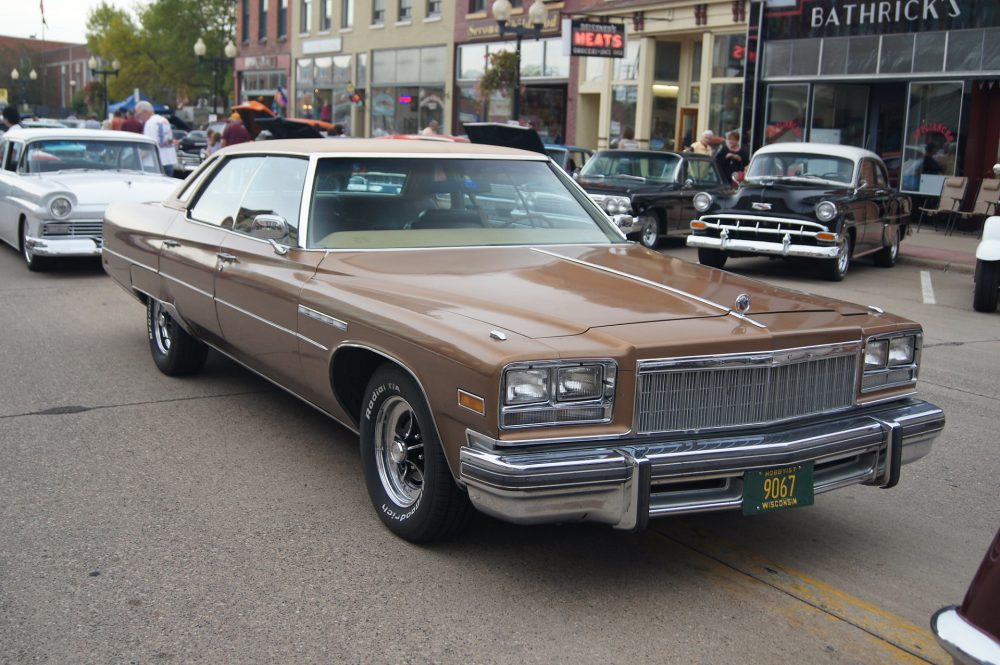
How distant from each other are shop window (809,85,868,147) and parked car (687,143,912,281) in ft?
24.9

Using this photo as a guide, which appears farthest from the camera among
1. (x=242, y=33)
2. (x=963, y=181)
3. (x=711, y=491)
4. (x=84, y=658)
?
(x=242, y=33)

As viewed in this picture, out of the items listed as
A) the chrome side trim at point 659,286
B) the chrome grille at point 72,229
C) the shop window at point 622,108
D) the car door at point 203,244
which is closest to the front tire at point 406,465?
the chrome side trim at point 659,286

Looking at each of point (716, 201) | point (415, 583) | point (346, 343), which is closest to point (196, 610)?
point (415, 583)

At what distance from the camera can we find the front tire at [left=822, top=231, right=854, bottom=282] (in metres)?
Answer: 12.8

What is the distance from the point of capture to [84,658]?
3268 millimetres

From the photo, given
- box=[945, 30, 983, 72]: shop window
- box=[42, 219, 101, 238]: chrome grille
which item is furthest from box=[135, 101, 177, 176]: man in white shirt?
A: box=[945, 30, 983, 72]: shop window

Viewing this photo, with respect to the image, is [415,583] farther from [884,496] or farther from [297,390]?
[884,496]

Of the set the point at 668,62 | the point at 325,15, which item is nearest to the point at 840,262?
the point at 668,62

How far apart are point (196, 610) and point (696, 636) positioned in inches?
67.9

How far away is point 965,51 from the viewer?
18.7 m

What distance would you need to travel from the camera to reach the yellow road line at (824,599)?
11.4 feet

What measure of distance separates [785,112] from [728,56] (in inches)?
112

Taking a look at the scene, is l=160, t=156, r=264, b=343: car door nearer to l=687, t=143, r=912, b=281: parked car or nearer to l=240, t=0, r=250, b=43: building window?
l=687, t=143, r=912, b=281: parked car

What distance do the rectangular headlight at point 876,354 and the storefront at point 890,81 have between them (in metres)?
16.4
